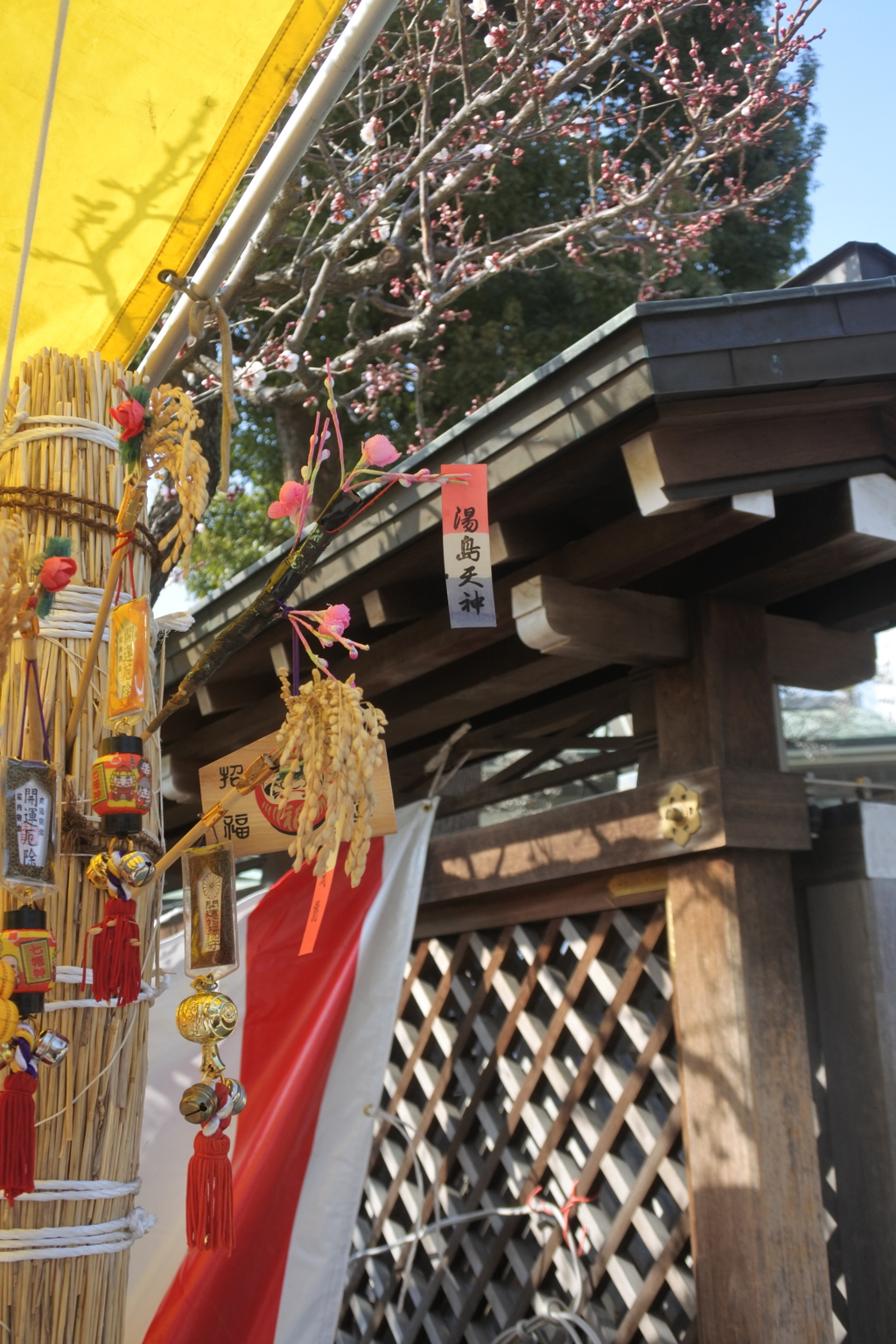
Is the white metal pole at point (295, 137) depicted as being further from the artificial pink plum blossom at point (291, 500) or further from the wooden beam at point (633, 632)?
the wooden beam at point (633, 632)

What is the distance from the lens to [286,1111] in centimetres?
287

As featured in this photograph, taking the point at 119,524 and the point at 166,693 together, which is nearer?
the point at 119,524

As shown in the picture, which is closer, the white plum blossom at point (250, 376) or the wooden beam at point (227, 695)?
the wooden beam at point (227, 695)

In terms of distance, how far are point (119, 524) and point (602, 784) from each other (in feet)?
14.0

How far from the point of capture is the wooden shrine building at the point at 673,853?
2.68 m

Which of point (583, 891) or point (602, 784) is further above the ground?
point (602, 784)

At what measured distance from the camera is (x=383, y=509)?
3.24 metres

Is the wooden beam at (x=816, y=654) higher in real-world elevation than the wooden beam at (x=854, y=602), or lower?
lower


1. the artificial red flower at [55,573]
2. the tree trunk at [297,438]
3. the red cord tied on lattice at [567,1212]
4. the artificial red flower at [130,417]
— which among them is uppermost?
the tree trunk at [297,438]

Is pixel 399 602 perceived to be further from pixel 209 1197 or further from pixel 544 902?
pixel 209 1197

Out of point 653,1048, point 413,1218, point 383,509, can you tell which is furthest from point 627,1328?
point 383,509

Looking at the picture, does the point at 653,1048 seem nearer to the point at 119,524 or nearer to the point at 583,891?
the point at 583,891

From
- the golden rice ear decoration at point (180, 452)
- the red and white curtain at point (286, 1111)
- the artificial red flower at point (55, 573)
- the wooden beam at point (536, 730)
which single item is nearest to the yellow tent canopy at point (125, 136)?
the golden rice ear decoration at point (180, 452)

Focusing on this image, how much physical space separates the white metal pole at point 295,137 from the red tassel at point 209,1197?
1265 mm
